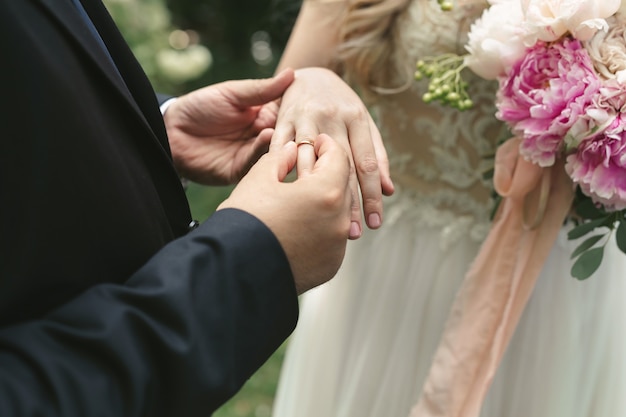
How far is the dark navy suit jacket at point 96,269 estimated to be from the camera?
74 centimetres

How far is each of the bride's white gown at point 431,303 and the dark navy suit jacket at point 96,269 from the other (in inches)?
34.6

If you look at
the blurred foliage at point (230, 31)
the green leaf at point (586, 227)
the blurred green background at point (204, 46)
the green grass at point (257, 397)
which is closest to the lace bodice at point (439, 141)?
the green leaf at point (586, 227)

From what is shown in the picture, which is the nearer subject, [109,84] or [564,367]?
[109,84]

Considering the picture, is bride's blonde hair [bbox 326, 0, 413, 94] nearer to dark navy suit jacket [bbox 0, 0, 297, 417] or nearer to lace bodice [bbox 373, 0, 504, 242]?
lace bodice [bbox 373, 0, 504, 242]

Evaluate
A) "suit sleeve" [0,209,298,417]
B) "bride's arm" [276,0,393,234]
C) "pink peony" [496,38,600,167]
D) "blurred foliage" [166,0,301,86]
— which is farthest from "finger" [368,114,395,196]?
"blurred foliage" [166,0,301,86]

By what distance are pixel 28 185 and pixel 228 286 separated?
229 mm

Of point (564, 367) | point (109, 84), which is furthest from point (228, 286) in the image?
point (564, 367)

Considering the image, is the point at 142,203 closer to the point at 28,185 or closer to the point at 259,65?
the point at 28,185

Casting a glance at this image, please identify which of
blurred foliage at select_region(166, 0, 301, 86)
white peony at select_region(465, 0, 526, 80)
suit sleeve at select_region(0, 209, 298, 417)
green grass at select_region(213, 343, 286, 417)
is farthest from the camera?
blurred foliage at select_region(166, 0, 301, 86)

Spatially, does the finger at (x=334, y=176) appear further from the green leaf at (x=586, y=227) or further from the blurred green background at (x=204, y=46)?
the blurred green background at (x=204, y=46)

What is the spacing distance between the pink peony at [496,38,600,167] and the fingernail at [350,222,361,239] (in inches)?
15.0

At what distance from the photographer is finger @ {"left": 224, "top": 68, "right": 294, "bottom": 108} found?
135 cm

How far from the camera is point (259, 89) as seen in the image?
1.37 metres

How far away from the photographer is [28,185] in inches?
29.7
